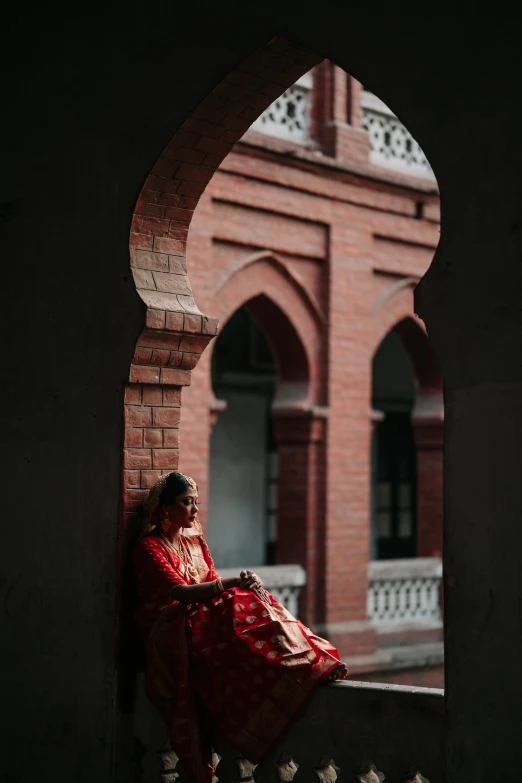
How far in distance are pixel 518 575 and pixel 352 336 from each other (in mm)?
8461

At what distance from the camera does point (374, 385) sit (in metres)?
15.3

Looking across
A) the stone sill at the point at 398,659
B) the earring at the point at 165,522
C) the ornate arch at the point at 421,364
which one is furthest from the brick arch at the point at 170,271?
the ornate arch at the point at 421,364

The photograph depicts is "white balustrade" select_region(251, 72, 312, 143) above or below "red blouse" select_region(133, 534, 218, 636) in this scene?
above

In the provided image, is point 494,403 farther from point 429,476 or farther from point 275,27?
point 429,476

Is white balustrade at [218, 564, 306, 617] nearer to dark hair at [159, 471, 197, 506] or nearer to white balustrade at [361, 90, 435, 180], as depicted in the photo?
white balustrade at [361, 90, 435, 180]

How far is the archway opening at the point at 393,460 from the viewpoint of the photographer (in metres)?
15.6

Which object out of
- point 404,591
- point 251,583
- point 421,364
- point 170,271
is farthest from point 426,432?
point 251,583

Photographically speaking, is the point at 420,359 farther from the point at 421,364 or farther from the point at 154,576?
the point at 154,576

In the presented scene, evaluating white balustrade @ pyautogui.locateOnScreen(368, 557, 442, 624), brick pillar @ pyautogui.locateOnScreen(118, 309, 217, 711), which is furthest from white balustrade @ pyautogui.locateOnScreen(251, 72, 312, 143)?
brick pillar @ pyautogui.locateOnScreen(118, 309, 217, 711)

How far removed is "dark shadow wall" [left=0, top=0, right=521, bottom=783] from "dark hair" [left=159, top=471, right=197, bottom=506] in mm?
213

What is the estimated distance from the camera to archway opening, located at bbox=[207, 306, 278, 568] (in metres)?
13.7

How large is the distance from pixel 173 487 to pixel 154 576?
36 cm

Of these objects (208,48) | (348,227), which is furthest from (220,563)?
(208,48)

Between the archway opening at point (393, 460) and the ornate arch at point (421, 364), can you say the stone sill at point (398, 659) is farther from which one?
the archway opening at point (393, 460)
